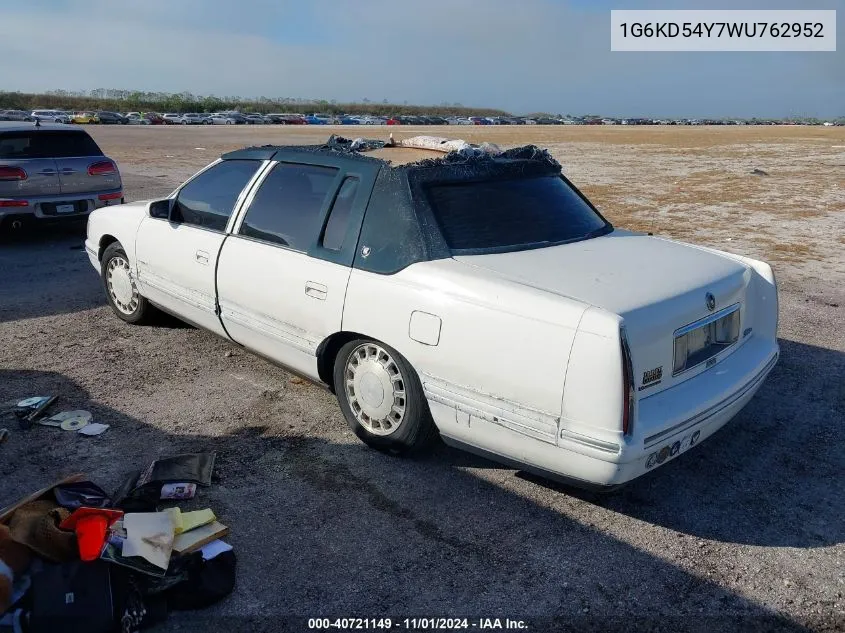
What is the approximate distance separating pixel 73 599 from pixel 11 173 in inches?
337

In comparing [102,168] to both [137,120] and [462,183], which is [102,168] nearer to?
[462,183]

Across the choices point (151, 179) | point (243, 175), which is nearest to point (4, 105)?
point (151, 179)

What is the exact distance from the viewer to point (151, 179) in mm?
18812

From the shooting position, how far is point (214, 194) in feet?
17.1

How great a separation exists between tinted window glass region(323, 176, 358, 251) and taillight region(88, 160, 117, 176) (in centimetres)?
736

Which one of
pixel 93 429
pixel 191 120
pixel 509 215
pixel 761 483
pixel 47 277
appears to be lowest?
pixel 761 483

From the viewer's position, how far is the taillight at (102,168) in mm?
10250

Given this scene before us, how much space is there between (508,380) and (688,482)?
1.37 m

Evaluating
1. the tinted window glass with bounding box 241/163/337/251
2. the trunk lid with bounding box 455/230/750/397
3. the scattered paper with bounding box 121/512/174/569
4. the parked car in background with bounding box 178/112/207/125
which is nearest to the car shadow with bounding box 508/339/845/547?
the trunk lid with bounding box 455/230/750/397

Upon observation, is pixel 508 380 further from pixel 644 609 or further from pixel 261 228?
pixel 261 228

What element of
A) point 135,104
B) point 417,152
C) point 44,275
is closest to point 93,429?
point 417,152

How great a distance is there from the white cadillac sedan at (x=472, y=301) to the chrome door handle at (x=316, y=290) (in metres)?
0.01

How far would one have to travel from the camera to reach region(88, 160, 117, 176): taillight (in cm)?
1025

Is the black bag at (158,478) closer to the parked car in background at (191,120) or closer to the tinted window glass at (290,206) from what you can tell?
the tinted window glass at (290,206)
